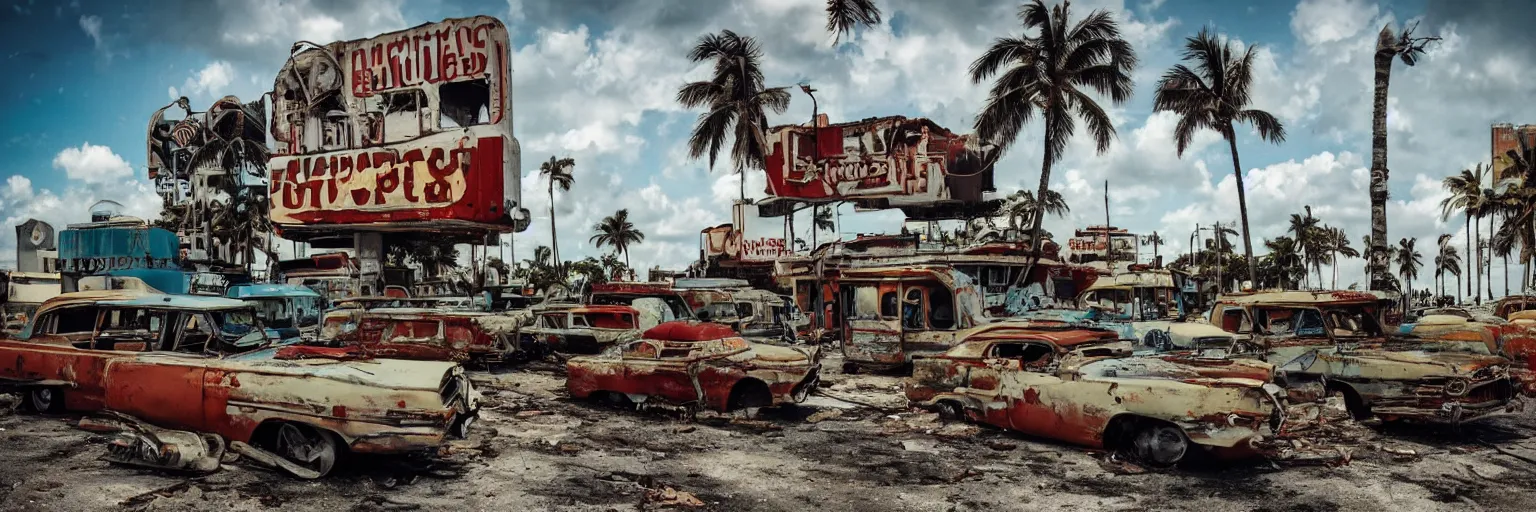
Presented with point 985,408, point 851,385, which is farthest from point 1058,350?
point 851,385

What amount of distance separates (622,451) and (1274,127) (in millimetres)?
23903

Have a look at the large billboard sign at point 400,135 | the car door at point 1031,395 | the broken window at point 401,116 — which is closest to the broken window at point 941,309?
the car door at point 1031,395

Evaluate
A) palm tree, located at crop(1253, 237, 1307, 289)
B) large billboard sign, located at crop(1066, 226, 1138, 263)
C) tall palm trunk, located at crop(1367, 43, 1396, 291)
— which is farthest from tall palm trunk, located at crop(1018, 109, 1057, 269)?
palm tree, located at crop(1253, 237, 1307, 289)

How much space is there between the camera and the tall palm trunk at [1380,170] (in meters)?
17.8

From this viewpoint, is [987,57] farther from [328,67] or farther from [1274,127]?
[328,67]

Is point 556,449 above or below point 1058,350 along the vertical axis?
below

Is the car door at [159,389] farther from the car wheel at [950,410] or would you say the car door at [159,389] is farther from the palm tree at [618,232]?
the palm tree at [618,232]

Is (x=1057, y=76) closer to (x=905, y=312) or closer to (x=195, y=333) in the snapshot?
(x=905, y=312)

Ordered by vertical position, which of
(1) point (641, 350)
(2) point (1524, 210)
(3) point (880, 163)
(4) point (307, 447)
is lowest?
(4) point (307, 447)

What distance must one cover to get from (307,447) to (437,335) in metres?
9.01

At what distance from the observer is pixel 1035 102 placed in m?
26.7

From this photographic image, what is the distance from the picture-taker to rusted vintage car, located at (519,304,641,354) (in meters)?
16.6

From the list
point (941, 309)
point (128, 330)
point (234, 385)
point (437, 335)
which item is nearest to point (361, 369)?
point (234, 385)

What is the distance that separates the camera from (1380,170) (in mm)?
17875
